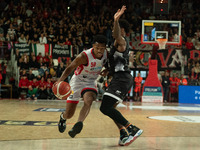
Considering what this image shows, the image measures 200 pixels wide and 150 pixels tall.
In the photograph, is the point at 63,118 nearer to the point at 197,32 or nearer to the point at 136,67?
the point at 136,67

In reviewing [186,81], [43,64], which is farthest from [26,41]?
[186,81]

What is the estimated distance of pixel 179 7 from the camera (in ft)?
77.0

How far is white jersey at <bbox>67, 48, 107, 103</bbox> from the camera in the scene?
5.11 meters

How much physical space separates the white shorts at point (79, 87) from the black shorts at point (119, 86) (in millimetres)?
451

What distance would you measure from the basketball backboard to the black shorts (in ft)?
36.4

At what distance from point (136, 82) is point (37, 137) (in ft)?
40.4

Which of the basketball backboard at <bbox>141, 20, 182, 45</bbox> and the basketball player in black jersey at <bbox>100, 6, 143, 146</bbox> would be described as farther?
the basketball backboard at <bbox>141, 20, 182, 45</bbox>

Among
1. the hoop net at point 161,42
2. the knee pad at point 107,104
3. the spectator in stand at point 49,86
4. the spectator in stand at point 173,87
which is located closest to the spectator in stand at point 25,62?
the spectator in stand at point 49,86

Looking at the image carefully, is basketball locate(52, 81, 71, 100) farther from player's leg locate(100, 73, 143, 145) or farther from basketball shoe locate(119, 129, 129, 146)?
basketball shoe locate(119, 129, 129, 146)

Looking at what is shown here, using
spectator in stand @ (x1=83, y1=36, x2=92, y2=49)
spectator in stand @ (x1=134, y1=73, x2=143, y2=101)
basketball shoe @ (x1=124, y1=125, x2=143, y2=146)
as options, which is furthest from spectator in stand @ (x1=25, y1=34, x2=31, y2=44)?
basketball shoe @ (x1=124, y1=125, x2=143, y2=146)

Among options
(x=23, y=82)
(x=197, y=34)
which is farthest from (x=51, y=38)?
(x=197, y=34)

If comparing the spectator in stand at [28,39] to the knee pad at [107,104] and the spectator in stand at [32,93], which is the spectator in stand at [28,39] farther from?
the knee pad at [107,104]

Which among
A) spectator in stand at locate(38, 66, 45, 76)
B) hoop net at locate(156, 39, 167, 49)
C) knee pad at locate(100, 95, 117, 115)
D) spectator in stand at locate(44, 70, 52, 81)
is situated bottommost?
spectator in stand at locate(44, 70, 52, 81)

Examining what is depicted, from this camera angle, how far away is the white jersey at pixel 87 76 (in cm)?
511
